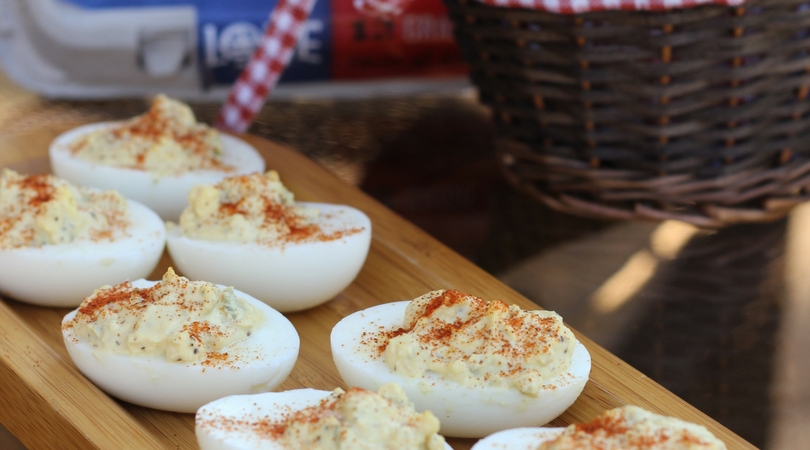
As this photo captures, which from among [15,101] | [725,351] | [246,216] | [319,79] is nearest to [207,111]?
[319,79]

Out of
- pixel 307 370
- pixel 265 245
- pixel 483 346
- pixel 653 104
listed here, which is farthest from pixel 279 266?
pixel 653 104

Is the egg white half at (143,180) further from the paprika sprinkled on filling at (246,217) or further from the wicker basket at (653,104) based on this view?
the wicker basket at (653,104)

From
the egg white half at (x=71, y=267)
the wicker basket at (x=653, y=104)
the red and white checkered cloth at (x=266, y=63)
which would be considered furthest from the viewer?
the red and white checkered cloth at (x=266, y=63)

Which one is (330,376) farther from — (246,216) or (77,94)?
(77,94)

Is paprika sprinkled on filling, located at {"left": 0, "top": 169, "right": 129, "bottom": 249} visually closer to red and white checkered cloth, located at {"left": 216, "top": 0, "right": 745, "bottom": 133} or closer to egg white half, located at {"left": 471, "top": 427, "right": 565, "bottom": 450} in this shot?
red and white checkered cloth, located at {"left": 216, "top": 0, "right": 745, "bottom": 133}

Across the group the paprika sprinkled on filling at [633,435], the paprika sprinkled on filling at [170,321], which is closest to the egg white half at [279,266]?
the paprika sprinkled on filling at [170,321]

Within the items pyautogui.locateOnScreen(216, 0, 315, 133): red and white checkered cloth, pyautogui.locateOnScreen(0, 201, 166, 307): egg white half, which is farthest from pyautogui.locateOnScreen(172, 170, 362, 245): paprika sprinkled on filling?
pyautogui.locateOnScreen(216, 0, 315, 133): red and white checkered cloth

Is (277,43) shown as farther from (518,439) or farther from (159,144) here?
(518,439)
